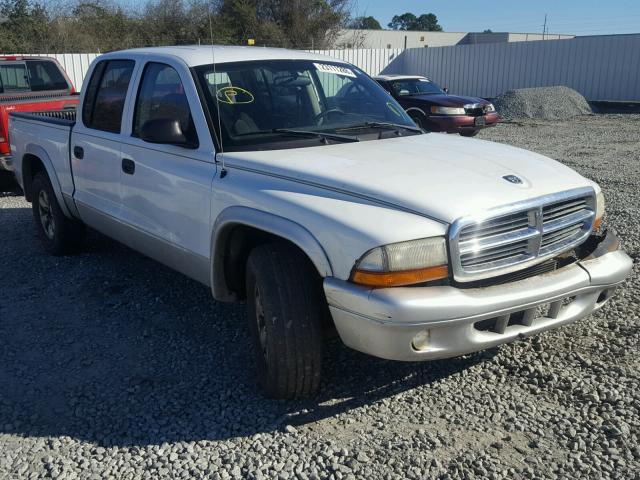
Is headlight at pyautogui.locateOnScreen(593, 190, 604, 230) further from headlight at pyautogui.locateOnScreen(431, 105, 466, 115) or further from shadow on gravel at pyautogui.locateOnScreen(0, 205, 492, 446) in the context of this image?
headlight at pyautogui.locateOnScreen(431, 105, 466, 115)

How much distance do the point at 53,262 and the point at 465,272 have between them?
4394 millimetres

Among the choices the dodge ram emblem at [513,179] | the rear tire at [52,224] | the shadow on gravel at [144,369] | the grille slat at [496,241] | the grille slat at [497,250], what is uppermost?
the dodge ram emblem at [513,179]

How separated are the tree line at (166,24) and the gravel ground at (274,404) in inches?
866

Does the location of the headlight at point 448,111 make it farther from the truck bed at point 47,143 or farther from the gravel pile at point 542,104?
the truck bed at point 47,143

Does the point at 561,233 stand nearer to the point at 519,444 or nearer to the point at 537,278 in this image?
the point at 537,278

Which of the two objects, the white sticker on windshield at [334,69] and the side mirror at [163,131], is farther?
the white sticker on windshield at [334,69]

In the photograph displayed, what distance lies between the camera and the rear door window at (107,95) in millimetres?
4926

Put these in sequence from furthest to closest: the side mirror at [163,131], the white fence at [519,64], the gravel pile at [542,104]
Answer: the white fence at [519,64] → the gravel pile at [542,104] → the side mirror at [163,131]

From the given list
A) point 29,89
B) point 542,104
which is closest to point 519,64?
A: point 542,104

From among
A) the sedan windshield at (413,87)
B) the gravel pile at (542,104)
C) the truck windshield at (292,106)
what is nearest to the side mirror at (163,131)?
the truck windshield at (292,106)

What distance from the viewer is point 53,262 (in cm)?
614

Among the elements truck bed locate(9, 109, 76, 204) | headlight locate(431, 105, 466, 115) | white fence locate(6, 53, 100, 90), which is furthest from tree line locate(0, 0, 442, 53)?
truck bed locate(9, 109, 76, 204)

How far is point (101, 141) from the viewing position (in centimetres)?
500

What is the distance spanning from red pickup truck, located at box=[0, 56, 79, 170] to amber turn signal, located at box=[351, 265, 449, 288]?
A: 6736 mm
